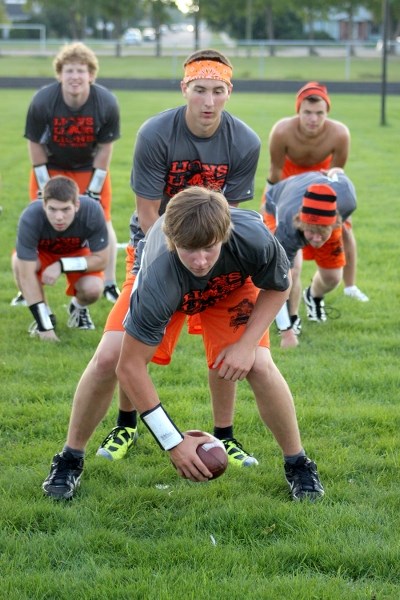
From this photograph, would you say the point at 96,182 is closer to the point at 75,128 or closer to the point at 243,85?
the point at 75,128

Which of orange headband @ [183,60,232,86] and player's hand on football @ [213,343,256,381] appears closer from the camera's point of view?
player's hand on football @ [213,343,256,381]

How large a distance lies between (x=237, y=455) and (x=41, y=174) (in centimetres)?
405

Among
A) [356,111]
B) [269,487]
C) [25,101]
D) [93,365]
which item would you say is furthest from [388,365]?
[25,101]

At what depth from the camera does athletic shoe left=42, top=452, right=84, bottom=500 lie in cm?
473

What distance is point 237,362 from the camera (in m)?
4.42

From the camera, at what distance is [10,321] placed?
808cm

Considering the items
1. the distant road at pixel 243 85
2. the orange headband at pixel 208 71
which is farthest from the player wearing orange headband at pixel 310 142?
the distant road at pixel 243 85

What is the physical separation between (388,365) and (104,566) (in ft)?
11.1

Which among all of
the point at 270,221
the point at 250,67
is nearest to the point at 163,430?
the point at 270,221

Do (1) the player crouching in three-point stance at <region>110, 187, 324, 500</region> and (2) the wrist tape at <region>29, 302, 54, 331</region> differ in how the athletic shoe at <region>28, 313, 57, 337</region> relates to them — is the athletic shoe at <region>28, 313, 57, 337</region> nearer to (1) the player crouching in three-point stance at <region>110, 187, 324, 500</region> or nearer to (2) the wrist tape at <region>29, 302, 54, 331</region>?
(2) the wrist tape at <region>29, 302, 54, 331</region>

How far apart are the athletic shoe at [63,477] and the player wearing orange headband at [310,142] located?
3655mm

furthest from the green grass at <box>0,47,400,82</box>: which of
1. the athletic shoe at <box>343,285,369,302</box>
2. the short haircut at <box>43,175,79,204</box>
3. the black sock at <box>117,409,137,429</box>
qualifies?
the black sock at <box>117,409,137,429</box>

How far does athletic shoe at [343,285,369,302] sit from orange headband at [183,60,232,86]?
400cm

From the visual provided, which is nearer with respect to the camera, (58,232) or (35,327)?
(58,232)
